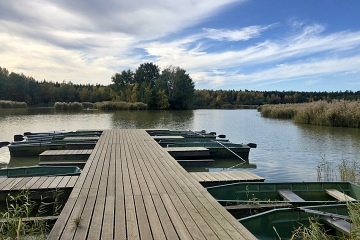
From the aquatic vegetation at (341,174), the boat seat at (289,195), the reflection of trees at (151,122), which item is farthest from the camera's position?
the reflection of trees at (151,122)

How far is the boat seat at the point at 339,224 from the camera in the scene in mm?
4074

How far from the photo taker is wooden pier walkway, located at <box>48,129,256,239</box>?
341 centimetres

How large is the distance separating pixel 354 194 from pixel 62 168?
5890 mm

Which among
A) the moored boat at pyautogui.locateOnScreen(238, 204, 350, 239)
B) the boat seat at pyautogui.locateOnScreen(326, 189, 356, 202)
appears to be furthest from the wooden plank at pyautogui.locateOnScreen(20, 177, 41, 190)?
the boat seat at pyautogui.locateOnScreen(326, 189, 356, 202)

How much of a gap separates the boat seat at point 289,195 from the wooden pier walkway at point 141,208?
1526mm

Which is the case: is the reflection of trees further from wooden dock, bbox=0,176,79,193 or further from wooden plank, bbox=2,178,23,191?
wooden plank, bbox=2,178,23,191

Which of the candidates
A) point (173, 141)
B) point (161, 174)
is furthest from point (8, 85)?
point (161, 174)

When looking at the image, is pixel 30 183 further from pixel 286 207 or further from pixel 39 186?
pixel 286 207

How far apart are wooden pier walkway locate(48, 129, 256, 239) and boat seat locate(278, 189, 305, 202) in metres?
1.53

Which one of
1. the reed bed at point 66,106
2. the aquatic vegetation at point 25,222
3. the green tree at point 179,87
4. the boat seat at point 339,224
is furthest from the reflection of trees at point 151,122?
the green tree at point 179,87

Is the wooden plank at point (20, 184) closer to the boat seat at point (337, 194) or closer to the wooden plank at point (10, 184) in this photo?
the wooden plank at point (10, 184)

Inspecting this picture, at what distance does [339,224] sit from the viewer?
168 inches

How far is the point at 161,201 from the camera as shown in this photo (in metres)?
4.49

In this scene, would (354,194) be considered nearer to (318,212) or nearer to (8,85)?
(318,212)
